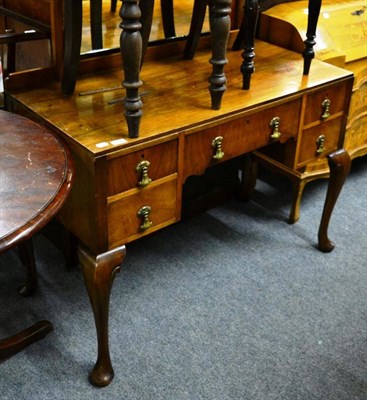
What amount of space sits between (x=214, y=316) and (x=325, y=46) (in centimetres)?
116

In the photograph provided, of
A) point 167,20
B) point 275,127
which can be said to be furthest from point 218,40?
point 167,20

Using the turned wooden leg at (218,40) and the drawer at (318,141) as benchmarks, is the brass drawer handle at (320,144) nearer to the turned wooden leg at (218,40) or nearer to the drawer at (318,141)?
the drawer at (318,141)

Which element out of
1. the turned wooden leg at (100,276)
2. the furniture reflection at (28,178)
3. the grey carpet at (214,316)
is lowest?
the grey carpet at (214,316)

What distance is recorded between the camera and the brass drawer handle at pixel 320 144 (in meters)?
2.19

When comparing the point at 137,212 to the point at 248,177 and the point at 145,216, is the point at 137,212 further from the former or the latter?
the point at 248,177

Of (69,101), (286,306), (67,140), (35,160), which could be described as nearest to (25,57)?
(69,101)

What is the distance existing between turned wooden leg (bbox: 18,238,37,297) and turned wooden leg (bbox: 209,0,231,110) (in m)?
0.81

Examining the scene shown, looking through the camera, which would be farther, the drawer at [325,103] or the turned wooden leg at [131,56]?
the drawer at [325,103]

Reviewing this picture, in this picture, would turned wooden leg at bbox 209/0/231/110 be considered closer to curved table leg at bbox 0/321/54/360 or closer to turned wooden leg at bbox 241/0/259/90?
turned wooden leg at bbox 241/0/259/90

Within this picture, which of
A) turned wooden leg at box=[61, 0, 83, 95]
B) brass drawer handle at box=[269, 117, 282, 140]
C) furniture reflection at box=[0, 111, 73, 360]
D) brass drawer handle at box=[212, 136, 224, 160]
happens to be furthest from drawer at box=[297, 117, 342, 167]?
furniture reflection at box=[0, 111, 73, 360]

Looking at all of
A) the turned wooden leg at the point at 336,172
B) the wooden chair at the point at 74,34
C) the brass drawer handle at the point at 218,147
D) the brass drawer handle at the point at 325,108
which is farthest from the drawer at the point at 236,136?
the wooden chair at the point at 74,34

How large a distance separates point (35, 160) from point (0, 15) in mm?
840

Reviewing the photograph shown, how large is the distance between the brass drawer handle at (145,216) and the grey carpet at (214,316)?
18.1 inches

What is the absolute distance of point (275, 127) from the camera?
197 centimetres
